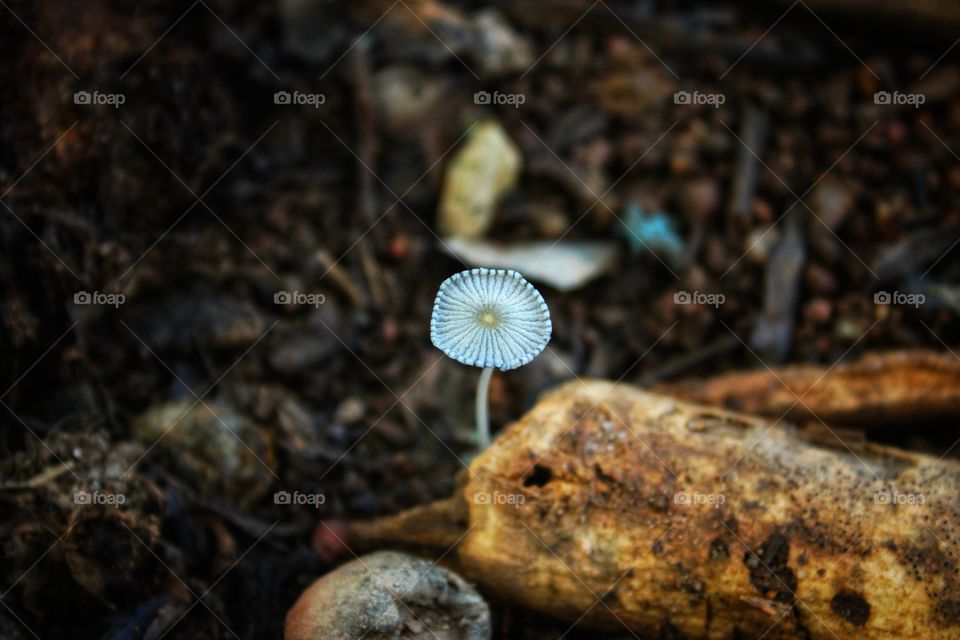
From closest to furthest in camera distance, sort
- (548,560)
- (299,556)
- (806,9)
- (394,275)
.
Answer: (548,560)
(299,556)
(394,275)
(806,9)

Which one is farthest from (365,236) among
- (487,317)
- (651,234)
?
(487,317)

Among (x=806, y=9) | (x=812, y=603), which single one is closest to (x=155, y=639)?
(x=812, y=603)

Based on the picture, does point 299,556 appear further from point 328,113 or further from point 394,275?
point 328,113

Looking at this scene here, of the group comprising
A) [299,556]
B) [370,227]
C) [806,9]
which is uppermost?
[806,9]

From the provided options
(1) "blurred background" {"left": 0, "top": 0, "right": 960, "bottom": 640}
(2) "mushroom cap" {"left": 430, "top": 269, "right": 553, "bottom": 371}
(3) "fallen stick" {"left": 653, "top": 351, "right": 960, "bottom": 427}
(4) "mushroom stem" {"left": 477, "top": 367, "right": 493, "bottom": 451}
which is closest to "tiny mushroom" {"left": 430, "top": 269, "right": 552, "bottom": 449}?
(2) "mushroom cap" {"left": 430, "top": 269, "right": 553, "bottom": 371}

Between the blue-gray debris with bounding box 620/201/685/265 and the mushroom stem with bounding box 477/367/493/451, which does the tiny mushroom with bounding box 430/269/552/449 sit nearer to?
the mushroom stem with bounding box 477/367/493/451

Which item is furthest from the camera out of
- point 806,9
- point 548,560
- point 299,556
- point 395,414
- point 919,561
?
point 806,9
